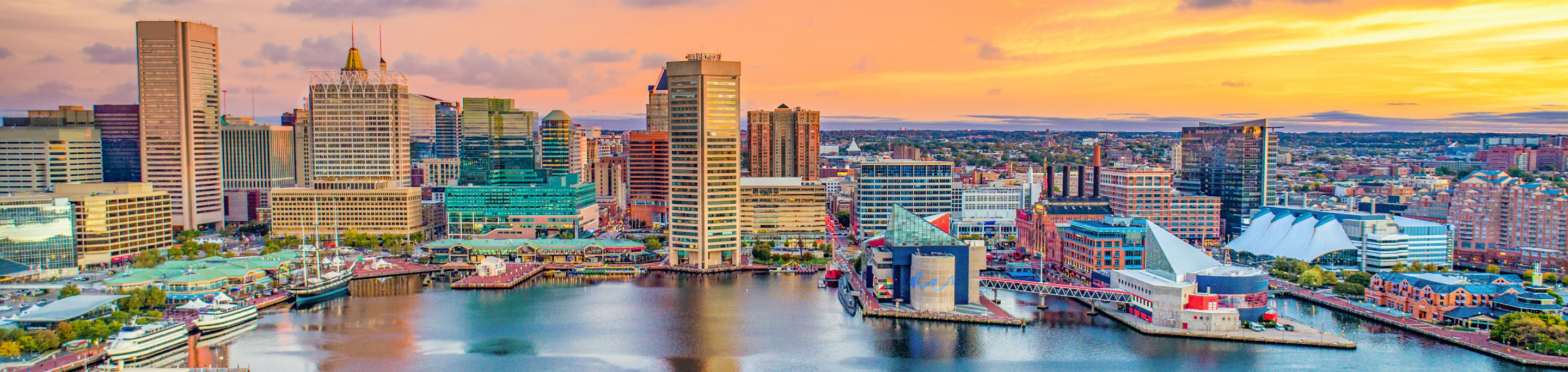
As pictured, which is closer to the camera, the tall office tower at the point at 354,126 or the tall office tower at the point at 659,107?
the tall office tower at the point at 354,126

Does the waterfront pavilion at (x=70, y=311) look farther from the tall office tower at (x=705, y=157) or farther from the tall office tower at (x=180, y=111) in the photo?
the tall office tower at (x=180, y=111)

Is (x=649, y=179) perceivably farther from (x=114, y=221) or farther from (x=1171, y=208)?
(x=1171, y=208)

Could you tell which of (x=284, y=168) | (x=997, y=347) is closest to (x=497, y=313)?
(x=997, y=347)

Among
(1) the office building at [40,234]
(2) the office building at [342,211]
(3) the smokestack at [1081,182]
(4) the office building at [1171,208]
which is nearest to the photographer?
(1) the office building at [40,234]

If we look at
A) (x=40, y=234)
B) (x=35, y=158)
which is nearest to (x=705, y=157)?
(x=40, y=234)

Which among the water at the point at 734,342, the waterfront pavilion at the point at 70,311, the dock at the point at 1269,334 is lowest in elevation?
the water at the point at 734,342

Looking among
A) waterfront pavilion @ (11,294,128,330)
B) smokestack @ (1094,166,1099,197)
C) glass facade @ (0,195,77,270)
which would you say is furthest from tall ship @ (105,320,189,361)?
smokestack @ (1094,166,1099,197)

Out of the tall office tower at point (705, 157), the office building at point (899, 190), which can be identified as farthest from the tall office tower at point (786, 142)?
the tall office tower at point (705, 157)
